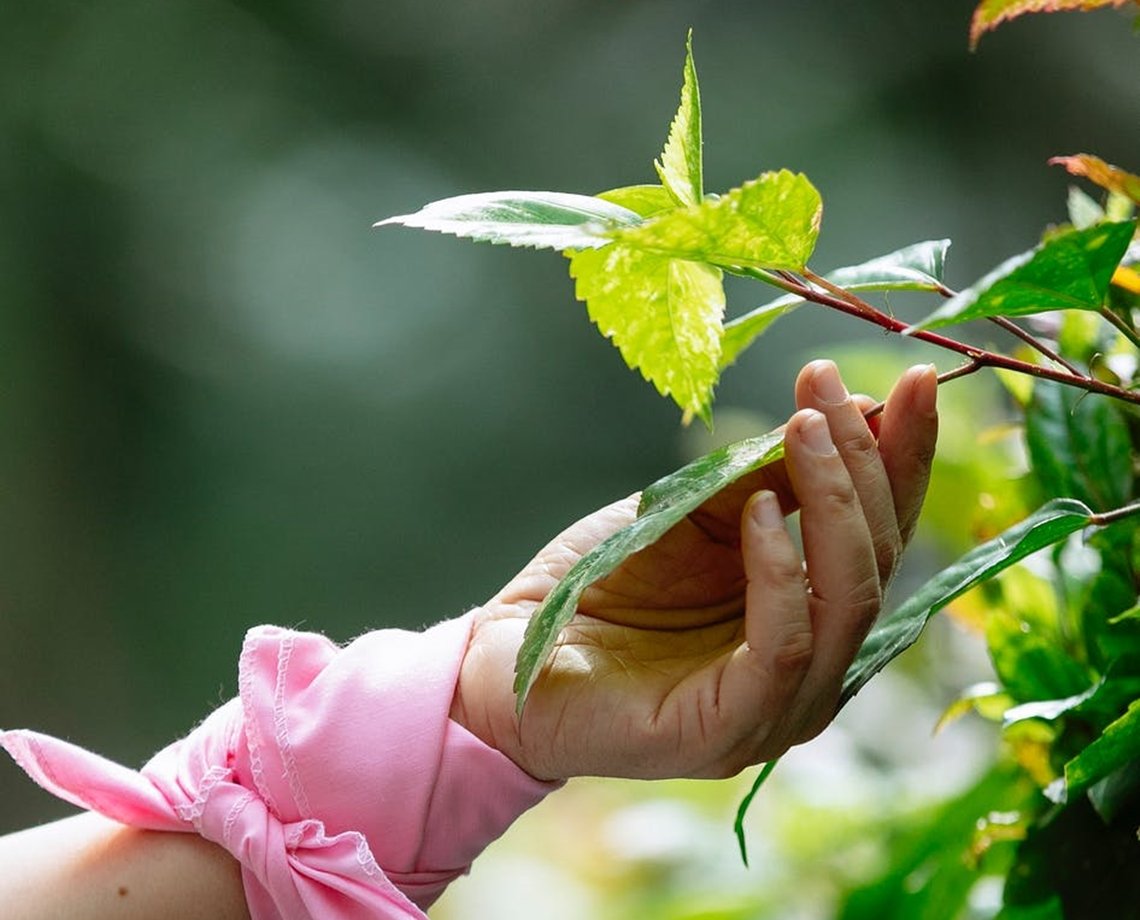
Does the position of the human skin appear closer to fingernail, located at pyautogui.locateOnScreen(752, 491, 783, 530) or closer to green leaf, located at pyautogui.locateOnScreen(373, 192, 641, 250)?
fingernail, located at pyautogui.locateOnScreen(752, 491, 783, 530)

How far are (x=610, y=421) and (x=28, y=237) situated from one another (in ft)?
3.89

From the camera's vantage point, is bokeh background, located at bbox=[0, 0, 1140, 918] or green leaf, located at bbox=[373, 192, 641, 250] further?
bokeh background, located at bbox=[0, 0, 1140, 918]

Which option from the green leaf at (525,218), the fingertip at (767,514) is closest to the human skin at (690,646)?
the fingertip at (767,514)

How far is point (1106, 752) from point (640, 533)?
0.63 feet

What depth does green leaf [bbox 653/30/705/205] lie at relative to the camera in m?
Answer: 0.45

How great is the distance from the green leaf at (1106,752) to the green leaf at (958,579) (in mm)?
67

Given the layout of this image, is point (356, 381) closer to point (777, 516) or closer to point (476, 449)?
point (476, 449)

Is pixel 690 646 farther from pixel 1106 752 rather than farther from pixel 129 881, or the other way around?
pixel 129 881

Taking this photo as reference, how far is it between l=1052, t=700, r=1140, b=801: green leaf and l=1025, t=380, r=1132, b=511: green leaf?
0.14 m

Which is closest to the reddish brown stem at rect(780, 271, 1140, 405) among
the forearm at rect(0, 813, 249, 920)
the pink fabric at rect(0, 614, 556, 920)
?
the pink fabric at rect(0, 614, 556, 920)

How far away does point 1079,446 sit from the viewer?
1.92 feet

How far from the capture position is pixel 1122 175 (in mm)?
478

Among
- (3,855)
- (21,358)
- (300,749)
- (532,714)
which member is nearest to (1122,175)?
(532,714)

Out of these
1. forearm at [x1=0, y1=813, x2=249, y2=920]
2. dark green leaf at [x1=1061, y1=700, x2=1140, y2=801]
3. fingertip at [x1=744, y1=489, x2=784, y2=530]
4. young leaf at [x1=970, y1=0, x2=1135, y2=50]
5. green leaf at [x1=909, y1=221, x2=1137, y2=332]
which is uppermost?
young leaf at [x1=970, y1=0, x2=1135, y2=50]
